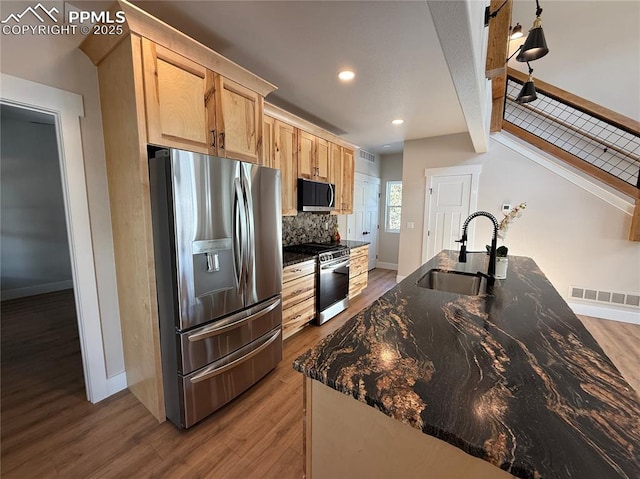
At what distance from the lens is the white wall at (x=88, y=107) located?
1.57 m

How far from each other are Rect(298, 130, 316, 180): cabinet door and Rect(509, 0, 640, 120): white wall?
3.78m

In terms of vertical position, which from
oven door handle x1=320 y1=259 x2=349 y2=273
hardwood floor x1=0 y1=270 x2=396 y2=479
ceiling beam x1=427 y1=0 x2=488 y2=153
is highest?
ceiling beam x1=427 y1=0 x2=488 y2=153

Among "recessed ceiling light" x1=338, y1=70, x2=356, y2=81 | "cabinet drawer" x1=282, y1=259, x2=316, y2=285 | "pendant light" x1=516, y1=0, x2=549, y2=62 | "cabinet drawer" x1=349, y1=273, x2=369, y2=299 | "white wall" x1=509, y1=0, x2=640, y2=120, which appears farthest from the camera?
"cabinet drawer" x1=349, y1=273, x2=369, y2=299

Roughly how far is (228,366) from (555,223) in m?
4.49

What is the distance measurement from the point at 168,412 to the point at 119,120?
1.95 meters

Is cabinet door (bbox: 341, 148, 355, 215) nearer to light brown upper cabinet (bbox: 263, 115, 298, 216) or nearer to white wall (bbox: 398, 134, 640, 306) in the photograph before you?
light brown upper cabinet (bbox: 263, 115, 298, 216)

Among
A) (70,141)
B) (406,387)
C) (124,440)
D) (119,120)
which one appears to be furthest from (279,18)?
(124,440)

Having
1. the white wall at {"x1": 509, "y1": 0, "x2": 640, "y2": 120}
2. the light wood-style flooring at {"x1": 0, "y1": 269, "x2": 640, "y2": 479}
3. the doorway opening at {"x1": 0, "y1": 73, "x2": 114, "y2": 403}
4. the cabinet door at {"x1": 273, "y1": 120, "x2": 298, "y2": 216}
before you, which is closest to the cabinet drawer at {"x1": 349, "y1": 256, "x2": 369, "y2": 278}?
the cabinet door at {"x1": 273, "y1": 120, "x2": 298, "y2": 216}

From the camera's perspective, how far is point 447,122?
366 cm

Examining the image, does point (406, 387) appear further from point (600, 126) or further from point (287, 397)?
point (600, 126)

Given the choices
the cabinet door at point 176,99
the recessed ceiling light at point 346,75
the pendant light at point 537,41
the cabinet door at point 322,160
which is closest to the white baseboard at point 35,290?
the cabinet door at point 176,99

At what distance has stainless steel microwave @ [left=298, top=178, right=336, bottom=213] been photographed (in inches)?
122

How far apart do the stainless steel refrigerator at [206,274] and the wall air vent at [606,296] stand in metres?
4.34

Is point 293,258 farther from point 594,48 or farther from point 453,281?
point 594,48
